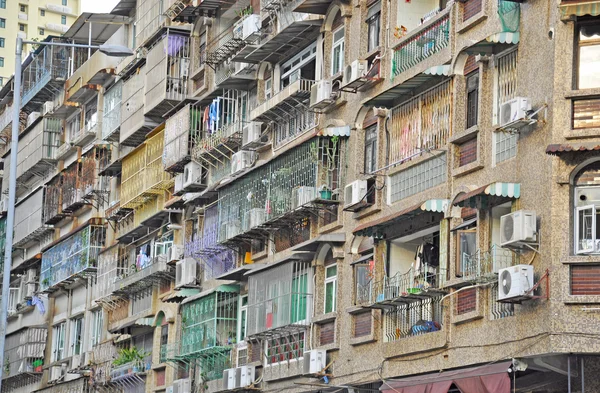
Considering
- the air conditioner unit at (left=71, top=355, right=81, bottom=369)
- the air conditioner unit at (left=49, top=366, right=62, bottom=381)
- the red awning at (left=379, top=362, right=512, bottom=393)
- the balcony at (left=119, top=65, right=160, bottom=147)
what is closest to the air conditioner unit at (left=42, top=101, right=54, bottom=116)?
the air conditioner unit at (left=49, top=366, right=62, bottom=381)

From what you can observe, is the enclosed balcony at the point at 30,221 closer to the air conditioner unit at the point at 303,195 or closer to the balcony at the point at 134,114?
the balcony at the point at 134,114

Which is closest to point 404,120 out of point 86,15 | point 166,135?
point 166,135

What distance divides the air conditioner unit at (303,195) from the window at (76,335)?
67.4 feet

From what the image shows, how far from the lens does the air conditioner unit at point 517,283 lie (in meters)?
22.3

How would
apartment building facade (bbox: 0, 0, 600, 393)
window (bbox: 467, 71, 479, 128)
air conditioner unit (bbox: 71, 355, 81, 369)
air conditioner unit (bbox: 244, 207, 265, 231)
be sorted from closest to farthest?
1. apartment building facade (bbox: 0, 0, 600, 393)
2. window (bbox: 467, 71, 479, 128)
3. air conditioner unit (bbox: 244, 207, 265, 231)
4. air conditioner unit (bbox: 71, 355, 81, 369)

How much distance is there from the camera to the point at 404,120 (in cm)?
2806

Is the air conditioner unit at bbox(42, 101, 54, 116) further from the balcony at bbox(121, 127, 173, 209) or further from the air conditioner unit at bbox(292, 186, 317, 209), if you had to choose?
the air conditioner unit at bbox(292, 186, 317, 209)

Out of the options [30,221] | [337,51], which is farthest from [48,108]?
[337,51]

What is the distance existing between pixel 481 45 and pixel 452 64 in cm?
159

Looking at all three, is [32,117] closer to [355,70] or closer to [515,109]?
[355,70]

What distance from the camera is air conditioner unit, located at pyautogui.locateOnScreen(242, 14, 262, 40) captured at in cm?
3502

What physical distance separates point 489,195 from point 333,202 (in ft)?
24.3

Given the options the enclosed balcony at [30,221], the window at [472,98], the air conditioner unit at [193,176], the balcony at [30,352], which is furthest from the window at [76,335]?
the window at [472,98]

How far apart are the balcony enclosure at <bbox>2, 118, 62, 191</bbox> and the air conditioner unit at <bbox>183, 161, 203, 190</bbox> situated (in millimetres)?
17343
